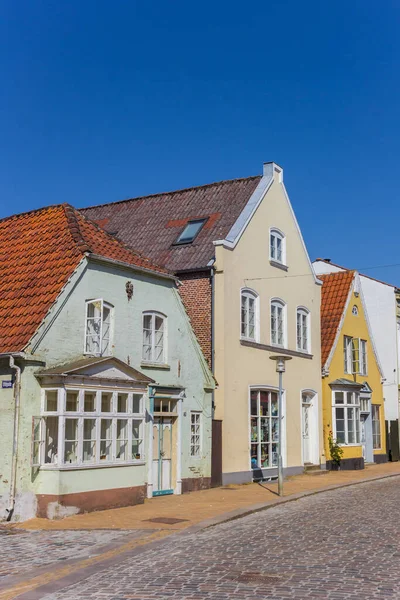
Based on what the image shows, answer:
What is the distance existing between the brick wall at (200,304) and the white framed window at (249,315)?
1.33 meters

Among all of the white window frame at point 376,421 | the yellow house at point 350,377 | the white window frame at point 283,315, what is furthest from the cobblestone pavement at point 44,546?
the white window frame at point 376,421

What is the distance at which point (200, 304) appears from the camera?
75.8ft

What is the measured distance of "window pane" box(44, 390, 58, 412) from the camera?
15.6 meters

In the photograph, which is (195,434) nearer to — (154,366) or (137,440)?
(154,366)

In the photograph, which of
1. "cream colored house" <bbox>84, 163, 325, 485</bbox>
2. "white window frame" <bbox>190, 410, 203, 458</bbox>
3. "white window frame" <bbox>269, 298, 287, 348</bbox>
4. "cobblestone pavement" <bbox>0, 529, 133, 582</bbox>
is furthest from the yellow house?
"cobblestone pavement" <bbox>0, 529, 133, 582</bbox>

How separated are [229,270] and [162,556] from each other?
12931mm

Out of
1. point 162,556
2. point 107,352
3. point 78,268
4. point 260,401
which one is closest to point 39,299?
point 78,268

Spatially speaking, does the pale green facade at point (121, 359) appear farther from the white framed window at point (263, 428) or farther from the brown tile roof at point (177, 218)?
the brown tile roof at point (177, 218)

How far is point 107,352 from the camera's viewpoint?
17812mm

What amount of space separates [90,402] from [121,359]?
6.63 feet

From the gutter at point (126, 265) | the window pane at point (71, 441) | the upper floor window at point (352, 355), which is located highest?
the gutter at point (126, 265)

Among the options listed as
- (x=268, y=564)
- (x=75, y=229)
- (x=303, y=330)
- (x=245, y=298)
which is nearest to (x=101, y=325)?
(x=75, y=229)

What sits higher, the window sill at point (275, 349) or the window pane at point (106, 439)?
the window sill at point (275, 349)

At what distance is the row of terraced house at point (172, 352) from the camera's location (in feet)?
50.8
